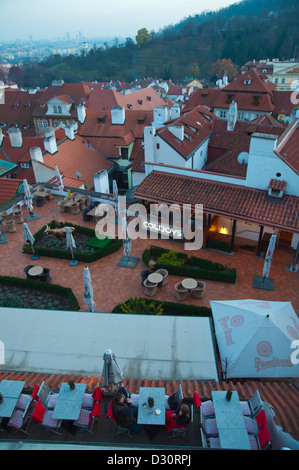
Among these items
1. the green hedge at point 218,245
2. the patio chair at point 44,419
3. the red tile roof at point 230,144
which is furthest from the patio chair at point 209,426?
the red tile roof at point 230,144

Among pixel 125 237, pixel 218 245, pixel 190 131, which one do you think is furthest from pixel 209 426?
pixel 190 131

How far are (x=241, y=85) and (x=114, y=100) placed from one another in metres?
19.2

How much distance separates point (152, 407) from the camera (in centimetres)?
820

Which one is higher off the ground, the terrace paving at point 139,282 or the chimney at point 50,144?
the chimney at point 50,144

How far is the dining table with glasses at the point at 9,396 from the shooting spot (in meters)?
8.11

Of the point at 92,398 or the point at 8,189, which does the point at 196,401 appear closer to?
the point at 92,398

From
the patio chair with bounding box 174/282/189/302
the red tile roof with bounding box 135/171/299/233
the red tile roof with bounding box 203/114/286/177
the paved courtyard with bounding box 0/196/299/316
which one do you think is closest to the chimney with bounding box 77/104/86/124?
the red tile roof with bounding box 203/114/286/177

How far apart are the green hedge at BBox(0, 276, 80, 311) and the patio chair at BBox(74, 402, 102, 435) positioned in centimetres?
769

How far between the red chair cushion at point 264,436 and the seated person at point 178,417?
164cm

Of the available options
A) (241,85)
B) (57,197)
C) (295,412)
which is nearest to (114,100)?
(241,85)

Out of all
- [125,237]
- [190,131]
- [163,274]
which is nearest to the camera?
[163,274]

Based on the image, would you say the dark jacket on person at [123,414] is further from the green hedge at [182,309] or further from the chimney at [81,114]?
the chimney at [81,114]

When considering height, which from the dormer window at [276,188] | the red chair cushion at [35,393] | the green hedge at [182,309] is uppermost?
the dormer window at [276,188]

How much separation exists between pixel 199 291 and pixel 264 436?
29.3 ft
